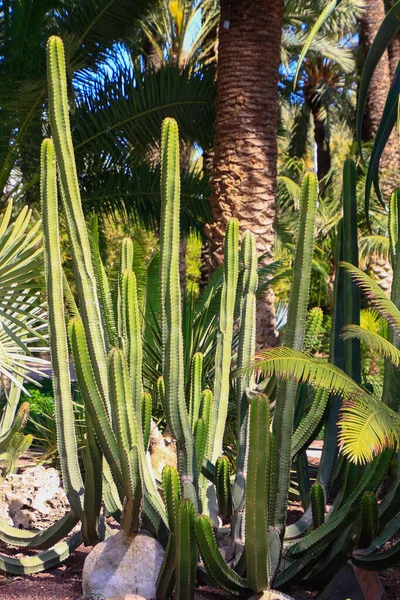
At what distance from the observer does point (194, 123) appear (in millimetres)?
9289

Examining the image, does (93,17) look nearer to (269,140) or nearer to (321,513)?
(269,140)

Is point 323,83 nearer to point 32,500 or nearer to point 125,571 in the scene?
point 32,500

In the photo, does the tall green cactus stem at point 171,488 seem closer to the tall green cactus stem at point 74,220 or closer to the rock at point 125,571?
the rock at point 125,571

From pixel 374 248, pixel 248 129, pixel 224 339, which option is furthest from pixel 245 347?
pixel 374 248

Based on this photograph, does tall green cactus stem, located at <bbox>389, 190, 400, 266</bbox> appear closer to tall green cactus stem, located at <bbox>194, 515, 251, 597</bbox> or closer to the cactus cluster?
the cactus cluster

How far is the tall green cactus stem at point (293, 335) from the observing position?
3.47 m

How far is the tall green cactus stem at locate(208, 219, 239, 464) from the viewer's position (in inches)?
158

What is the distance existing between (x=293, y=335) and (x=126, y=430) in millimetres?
872

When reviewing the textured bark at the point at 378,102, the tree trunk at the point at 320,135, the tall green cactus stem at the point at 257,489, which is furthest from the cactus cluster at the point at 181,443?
the tree trunk at the point at 320,135

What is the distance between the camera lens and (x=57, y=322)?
3.50m

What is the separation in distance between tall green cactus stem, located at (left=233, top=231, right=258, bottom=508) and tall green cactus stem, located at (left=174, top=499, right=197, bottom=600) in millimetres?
706

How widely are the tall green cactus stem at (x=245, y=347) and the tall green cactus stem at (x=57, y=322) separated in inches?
31.9

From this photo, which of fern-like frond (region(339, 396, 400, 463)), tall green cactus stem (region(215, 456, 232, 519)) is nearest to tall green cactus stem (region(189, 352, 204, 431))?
tall green cactus stem (region(215, 456, 232, 519))

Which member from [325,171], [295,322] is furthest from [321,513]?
[325,171]
